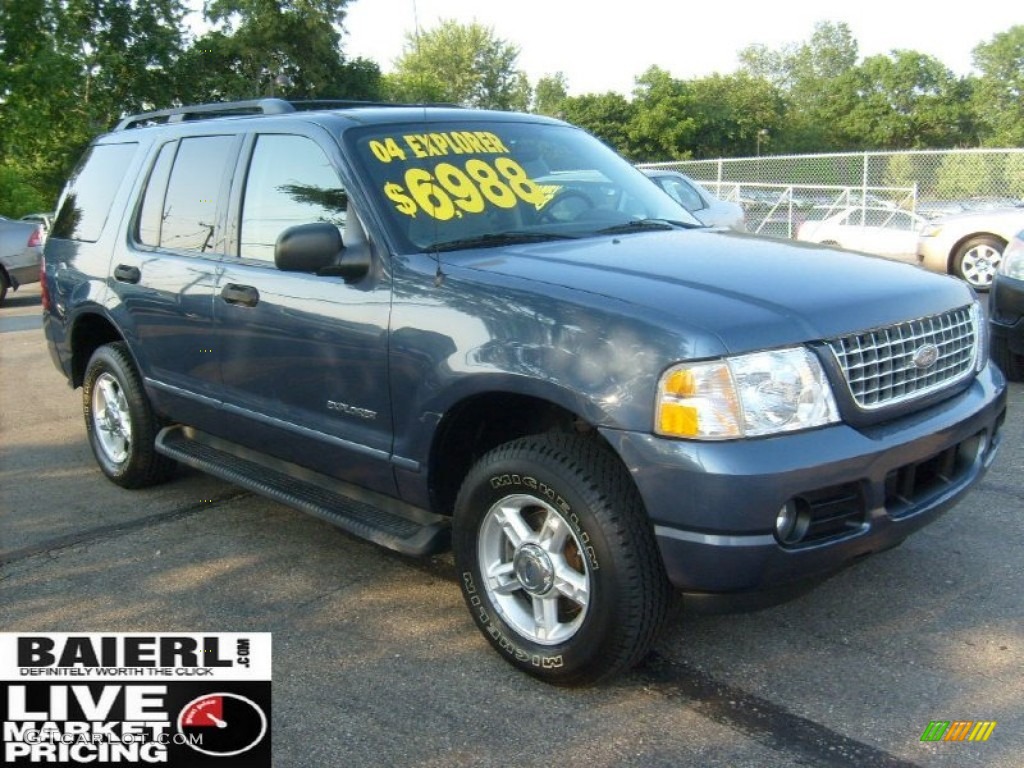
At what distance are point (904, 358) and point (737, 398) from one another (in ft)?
2.31

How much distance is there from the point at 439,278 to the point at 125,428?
108 inches

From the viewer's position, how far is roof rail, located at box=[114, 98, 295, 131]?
468 cm

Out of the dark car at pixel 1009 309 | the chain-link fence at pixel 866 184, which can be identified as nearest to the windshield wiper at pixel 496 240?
the dark car at pixel 1009 309

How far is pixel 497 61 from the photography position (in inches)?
3019

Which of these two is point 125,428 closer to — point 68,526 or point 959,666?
point 68,526

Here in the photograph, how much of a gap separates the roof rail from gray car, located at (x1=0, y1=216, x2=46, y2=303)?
10562 mm

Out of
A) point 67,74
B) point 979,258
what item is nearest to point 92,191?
point 979,258

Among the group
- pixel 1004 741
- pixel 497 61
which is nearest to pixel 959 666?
pixel 1004 741

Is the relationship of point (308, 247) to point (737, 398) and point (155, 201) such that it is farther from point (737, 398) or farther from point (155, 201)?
point (155, 201)

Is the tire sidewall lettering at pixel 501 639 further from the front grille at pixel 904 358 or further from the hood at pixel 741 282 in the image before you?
the front grille at pixel 904 358

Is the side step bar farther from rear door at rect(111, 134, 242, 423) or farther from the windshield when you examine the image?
the windshield

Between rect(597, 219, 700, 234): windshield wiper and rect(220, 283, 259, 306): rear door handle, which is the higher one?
rect(597, 219, 700, 234): windshield wiper

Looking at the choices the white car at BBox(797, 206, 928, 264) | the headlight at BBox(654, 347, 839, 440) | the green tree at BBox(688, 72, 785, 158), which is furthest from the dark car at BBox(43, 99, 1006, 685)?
the green tree at BBox(688, 72, 785, 158)

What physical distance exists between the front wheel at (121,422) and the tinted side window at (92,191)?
0.67 meters
